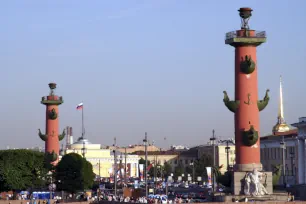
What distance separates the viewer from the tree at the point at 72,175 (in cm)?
8906

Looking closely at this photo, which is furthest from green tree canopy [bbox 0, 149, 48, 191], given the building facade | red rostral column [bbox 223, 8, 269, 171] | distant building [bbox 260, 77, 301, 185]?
red rostral column [bbox 223, 8, 269, 171]

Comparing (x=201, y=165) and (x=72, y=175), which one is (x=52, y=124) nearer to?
(x=72, y=175)

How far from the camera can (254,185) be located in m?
57.2

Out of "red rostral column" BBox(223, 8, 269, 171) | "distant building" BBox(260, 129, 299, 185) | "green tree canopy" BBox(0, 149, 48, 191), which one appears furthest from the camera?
"distant building" BBox(260, 129, 299, 185)

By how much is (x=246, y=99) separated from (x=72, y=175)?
1346 inches

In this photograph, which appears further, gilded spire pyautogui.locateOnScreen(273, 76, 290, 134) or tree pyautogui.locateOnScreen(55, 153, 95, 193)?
gilded spire pyautogui.locateOnScreen(273, 76, 290, 134)

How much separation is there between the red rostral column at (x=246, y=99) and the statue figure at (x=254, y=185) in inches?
33.4

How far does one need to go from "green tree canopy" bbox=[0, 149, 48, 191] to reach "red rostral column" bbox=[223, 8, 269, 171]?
38.2 m

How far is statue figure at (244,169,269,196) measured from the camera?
5711cm

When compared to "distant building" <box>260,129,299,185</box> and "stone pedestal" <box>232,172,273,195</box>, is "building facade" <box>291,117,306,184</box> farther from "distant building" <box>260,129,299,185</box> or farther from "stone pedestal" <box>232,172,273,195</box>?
"stone pedestal" <box>232,172,273,195</box>

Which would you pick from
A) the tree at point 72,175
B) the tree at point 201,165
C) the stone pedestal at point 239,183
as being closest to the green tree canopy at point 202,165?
the tree at point 201,165

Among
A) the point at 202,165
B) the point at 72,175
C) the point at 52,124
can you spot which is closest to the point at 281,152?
the point at 202,165

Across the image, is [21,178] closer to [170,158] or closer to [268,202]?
[268,202]

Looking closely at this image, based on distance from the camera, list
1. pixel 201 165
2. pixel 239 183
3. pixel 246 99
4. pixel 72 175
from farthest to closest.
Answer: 1. pixel 201 165
2. pixel 72 175
3. pixel 246 99
4. pixel 239 183
